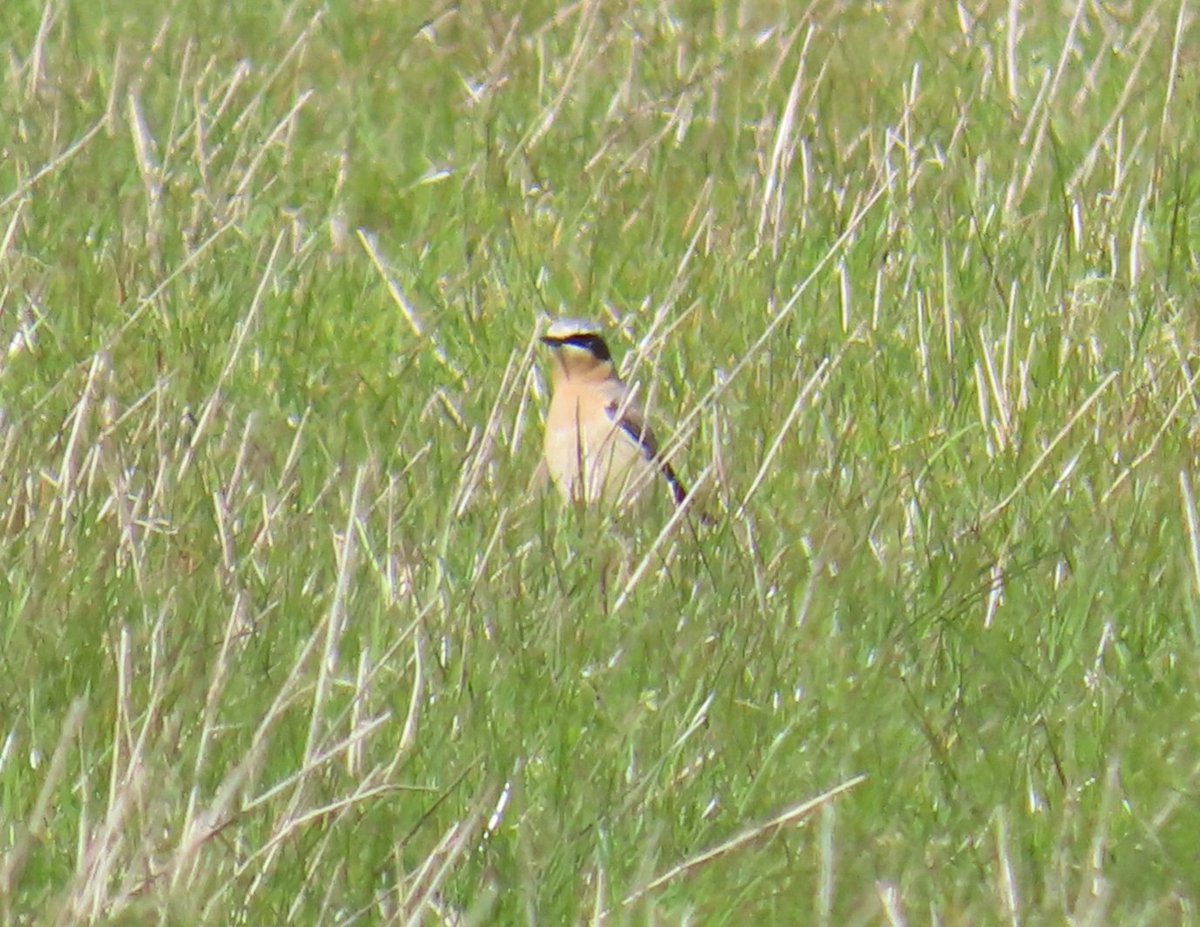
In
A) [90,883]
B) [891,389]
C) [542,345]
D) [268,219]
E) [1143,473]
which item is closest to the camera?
[90,883]

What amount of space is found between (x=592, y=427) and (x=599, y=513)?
82 cm

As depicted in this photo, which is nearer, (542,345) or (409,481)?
(409,481)

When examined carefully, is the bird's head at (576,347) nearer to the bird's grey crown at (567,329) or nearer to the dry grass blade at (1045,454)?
the bird's grey crown at (567,329)

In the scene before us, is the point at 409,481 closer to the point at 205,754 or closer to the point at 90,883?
the point at 205,754

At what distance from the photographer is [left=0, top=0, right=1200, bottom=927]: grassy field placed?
2.90 metres

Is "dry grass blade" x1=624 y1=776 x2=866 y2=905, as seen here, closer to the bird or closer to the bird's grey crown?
the bird

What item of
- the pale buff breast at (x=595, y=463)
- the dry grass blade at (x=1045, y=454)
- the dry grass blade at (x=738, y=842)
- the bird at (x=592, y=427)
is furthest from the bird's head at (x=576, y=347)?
the dry grass blade at (x=738, y=842)

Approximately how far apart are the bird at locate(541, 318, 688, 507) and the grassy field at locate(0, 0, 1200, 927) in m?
0.07

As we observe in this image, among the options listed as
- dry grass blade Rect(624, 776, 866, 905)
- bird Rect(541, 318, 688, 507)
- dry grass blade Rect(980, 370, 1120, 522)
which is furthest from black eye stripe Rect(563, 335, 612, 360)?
dry grass blade Rect(624, 776, 866, 905)

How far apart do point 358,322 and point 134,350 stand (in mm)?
514

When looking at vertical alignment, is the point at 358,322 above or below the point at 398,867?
below

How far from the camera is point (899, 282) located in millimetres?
4965

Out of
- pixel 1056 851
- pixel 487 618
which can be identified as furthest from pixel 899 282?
pixel 1056 851

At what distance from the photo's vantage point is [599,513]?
12.8 feet
